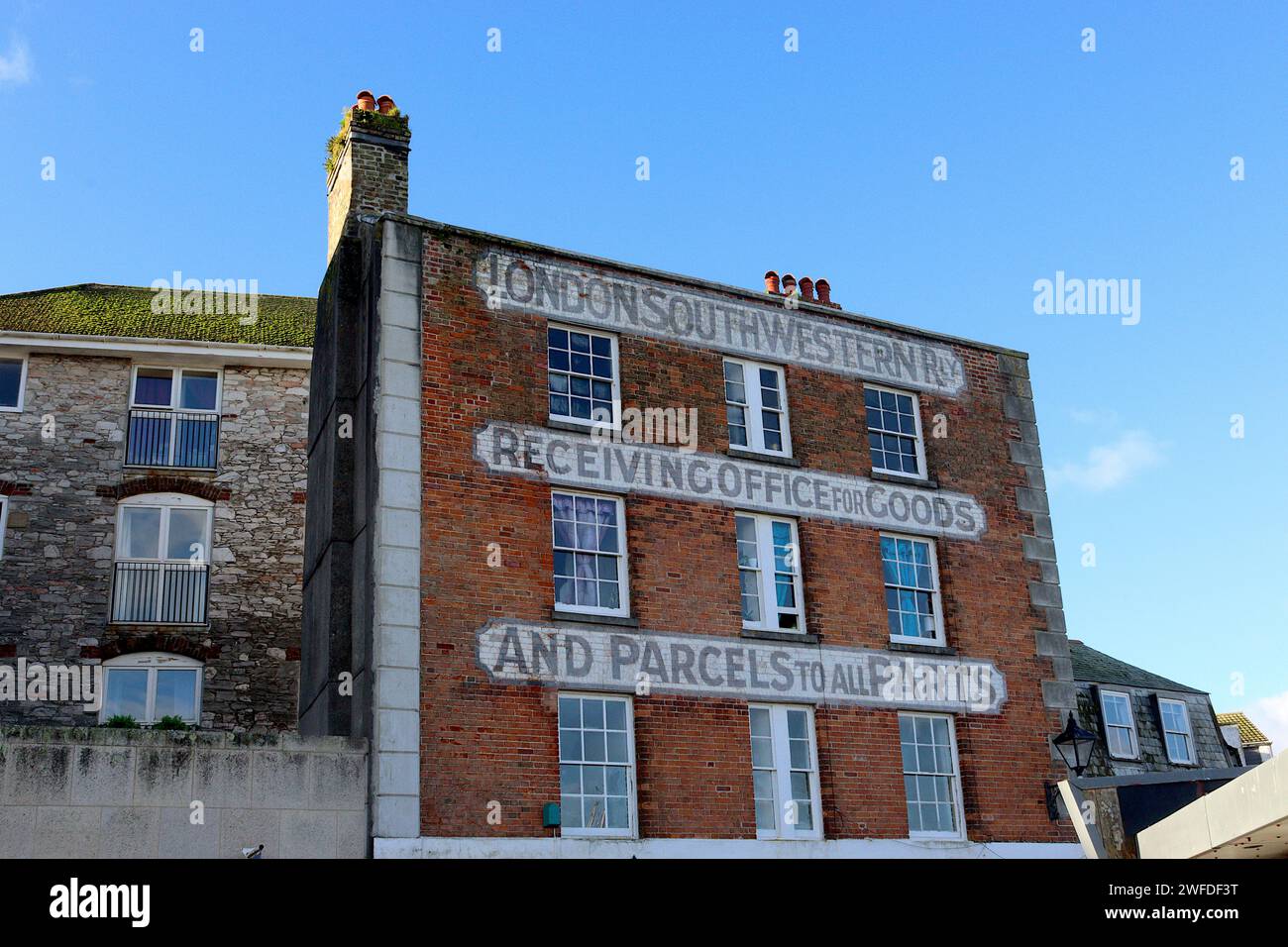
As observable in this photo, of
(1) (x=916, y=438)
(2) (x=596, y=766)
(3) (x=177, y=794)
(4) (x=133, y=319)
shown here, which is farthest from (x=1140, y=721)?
(4) (x=133, y=319)

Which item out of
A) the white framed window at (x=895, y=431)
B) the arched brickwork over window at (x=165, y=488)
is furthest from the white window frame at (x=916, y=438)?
the arched brickwork over window at (x=165, y=488)

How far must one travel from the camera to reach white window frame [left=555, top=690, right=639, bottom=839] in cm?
1767

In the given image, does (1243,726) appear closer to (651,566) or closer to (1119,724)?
(1119,724)

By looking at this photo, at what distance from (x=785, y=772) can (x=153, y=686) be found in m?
13.4

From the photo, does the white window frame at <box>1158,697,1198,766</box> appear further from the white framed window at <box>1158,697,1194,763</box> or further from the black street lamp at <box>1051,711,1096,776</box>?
the black street lamp at <box>1051,711,1096,776</box>

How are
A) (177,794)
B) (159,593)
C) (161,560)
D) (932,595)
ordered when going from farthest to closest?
(161,560) → (159,593) → (932,595) → (177,794)

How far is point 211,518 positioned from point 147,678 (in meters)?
3.44

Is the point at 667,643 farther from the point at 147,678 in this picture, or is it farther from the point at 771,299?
the point at 147,678

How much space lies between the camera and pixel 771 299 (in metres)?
22.2

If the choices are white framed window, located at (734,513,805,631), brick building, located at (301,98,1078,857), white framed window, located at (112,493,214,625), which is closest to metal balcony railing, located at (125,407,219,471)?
white framed window, located at (112,493,214,625)

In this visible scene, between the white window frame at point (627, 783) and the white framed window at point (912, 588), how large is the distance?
4845mm

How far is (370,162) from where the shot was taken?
71.6 feet
